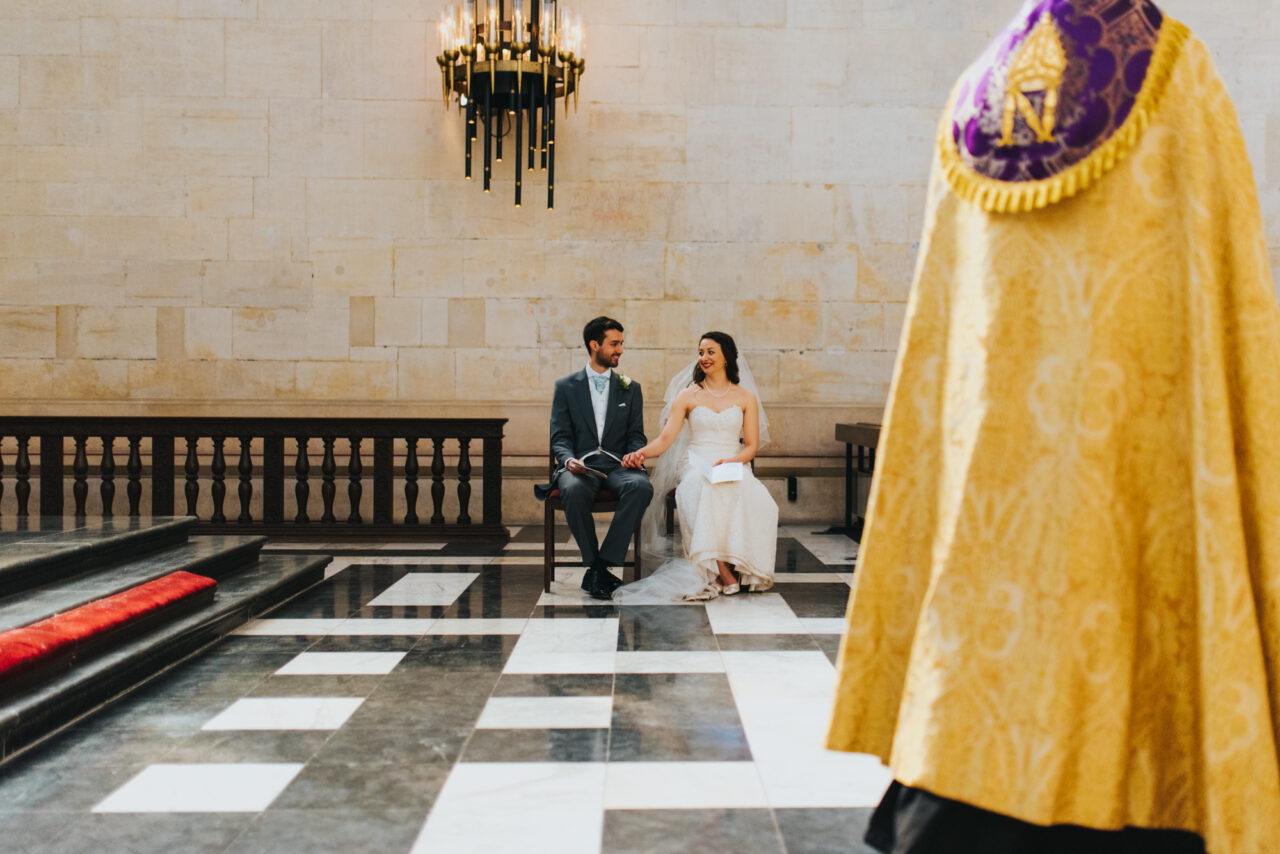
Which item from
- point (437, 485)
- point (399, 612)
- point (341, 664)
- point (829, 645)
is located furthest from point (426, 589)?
point (829, 645)

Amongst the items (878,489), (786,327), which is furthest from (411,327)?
(878,489)

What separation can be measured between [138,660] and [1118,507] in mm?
3122

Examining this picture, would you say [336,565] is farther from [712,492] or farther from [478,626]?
[712,492]

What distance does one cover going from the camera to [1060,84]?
5.32 feet

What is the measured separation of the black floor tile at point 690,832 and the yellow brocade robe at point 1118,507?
2.05 feet

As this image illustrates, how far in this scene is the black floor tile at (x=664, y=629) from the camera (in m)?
3.96

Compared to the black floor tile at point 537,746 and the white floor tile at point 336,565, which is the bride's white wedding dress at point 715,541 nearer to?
the white floor tile at point 336,565

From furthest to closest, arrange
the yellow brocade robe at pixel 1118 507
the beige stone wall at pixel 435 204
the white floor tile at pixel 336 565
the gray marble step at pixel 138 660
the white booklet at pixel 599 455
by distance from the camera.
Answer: the beige stone wall at pixel 435 204 < the white floor tile at pixel 336 565 < the white booklet at pixel 599 455 < the gray marble step at pixel 138 660 < the yellow brocade robe at pixel 1118 507

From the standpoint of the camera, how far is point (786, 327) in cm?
804

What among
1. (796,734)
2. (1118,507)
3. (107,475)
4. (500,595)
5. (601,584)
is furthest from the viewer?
(107,475)

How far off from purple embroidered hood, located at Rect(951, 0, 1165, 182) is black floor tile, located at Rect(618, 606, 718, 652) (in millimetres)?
2640

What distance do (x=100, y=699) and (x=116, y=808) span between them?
955 millimetres

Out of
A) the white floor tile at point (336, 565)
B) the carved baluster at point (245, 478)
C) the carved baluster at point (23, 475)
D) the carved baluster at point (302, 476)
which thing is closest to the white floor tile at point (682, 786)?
the white floor tile at point (336, 565)

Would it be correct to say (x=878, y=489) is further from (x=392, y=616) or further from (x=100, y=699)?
(x=392, y=616)
